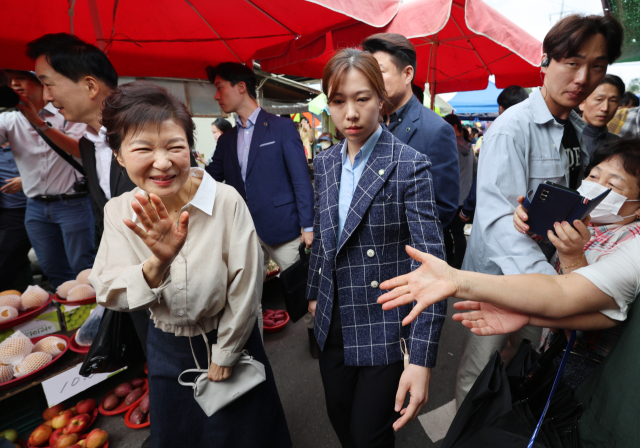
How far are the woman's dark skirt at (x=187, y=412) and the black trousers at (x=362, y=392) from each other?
1.33 feet

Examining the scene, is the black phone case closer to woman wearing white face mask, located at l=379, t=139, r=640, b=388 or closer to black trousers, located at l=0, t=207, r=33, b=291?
woman wearing white face mask, located at l=379, t=139, r=640, b=388

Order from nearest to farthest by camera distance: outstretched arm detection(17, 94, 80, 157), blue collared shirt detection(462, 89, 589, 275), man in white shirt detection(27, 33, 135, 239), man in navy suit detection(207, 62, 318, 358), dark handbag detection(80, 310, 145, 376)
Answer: blue collared shirt detection(462, 89, 589, 275) < man in white shirt detection(27, 33, 135, 239) < dark handbag detection(80, 310, 145, 376) < outstretched arm detection(17, 94, 80, 157) < man in navy suit detection(207, 62, 318, 358)

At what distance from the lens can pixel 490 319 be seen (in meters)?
1.13

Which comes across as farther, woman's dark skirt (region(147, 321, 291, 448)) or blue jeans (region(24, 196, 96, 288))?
blue jeans (region(24, 196, 96, 288))

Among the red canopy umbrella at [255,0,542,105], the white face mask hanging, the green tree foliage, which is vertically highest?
the red canopy umbrella at [255,0,542,105]

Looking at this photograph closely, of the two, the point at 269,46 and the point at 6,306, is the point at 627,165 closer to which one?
Result: the point at 269,46

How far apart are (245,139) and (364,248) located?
2001 mm

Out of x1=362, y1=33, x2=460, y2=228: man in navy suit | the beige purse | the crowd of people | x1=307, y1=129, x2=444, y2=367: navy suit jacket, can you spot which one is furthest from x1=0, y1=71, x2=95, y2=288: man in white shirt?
x1=307, y1=129, x2=444, y2=367: navy suit jacket

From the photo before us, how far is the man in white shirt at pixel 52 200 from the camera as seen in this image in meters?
3.05

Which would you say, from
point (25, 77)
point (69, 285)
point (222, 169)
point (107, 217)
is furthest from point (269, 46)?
point (69, 285)

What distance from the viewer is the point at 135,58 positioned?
130 inches

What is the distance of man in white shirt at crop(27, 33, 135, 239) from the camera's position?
5.78ft

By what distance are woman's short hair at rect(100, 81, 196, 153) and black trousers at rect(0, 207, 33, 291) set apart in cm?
341

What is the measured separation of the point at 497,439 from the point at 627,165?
135 cm
